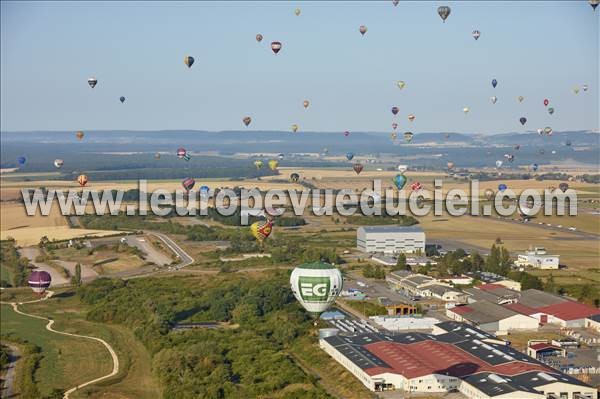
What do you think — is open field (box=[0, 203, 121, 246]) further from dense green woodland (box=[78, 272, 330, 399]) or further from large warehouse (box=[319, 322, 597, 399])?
large warehouse (box=[319, 322, 597, 399])

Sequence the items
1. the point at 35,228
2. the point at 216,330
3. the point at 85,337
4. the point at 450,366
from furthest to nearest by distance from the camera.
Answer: the point at 35,228, the point at 85,337, the point at 216,330, the point at 450,366

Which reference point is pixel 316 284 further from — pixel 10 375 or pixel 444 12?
pixel 444 12

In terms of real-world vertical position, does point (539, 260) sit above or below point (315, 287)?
below

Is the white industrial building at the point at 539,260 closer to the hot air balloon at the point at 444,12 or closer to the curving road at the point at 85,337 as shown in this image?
the hot air balloon at the point at 444,12

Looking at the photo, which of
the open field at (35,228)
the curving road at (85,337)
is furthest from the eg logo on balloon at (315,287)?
the open field at (35,228)

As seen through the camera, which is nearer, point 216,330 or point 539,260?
point 216,330

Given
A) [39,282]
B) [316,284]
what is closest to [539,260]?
[316,284]

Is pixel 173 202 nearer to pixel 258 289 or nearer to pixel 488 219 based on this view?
pixel 488 219
